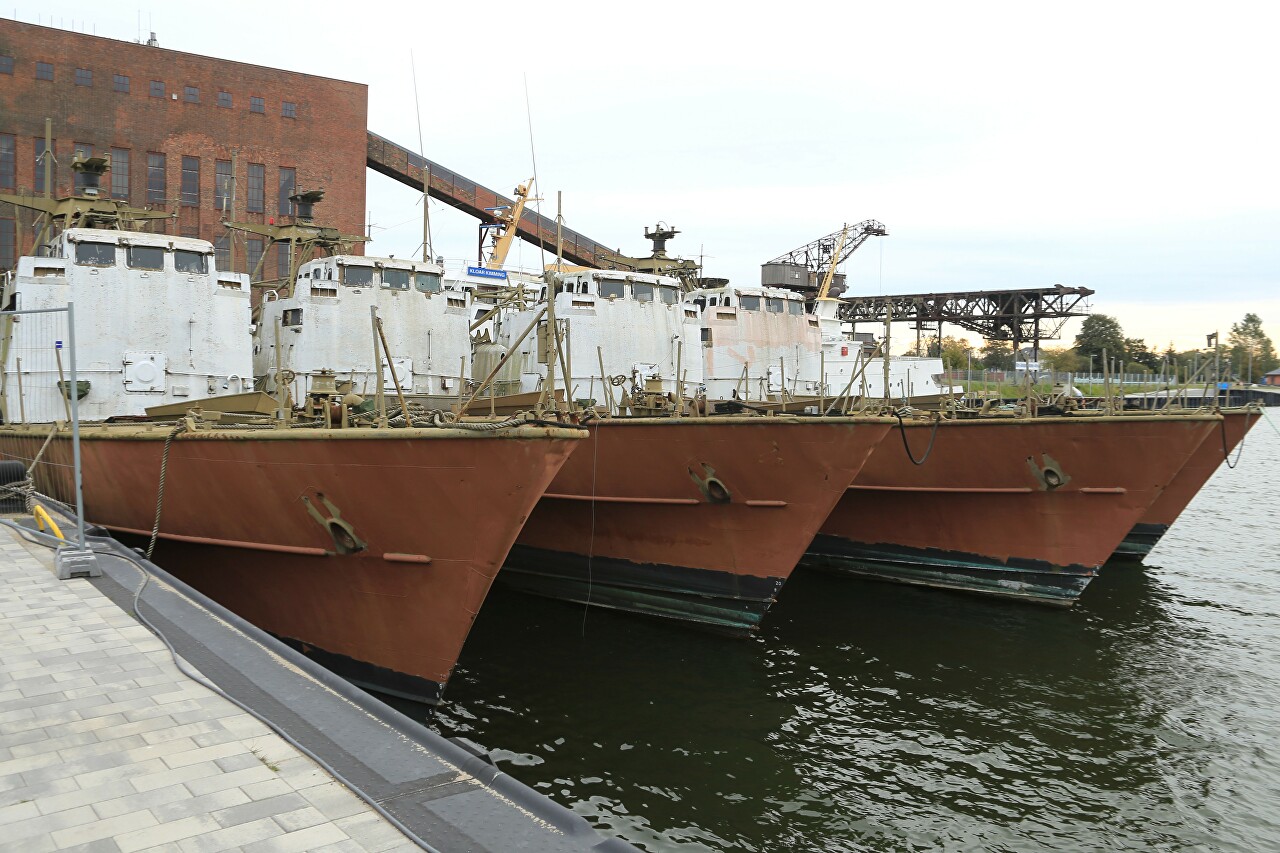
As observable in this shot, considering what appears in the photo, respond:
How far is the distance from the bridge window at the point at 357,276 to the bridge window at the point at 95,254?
325 centimetres

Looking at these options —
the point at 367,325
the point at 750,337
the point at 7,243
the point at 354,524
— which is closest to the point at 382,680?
the point at 354,524

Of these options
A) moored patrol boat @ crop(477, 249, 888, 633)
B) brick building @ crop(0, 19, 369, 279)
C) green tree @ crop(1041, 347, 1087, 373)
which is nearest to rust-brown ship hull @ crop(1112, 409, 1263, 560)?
moored patrol boat @ crop(477, 249, 888, 633)

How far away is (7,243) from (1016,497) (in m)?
33.2

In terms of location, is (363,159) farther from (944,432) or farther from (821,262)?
(944,432)

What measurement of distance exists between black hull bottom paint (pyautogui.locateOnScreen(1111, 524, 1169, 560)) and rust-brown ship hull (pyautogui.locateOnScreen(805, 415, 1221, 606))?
206 inches

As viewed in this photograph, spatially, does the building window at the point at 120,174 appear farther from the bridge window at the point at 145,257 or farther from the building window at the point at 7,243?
the bridge window at the point at 145,257

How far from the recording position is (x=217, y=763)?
14.8 ft

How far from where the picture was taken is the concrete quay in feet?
12.8

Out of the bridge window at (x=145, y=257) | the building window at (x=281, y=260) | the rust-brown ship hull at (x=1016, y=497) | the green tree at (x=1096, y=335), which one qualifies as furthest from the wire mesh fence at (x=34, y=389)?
the green tree at (x=1096, y=335)

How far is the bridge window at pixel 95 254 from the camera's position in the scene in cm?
1258

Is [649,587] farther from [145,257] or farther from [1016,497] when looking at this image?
[145,257]

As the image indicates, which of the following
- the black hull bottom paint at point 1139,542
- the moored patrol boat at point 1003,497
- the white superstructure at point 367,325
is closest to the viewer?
the moored patrol boat at point 1003,497

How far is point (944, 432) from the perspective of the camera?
1459 cm

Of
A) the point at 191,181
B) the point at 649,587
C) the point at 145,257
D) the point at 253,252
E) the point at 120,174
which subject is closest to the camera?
the point at 649,587
